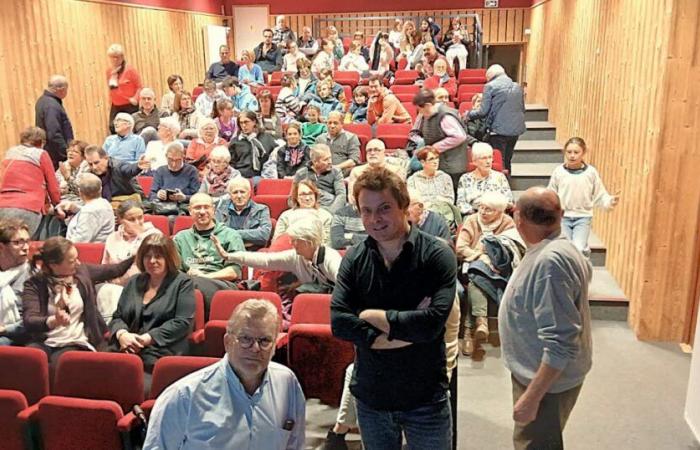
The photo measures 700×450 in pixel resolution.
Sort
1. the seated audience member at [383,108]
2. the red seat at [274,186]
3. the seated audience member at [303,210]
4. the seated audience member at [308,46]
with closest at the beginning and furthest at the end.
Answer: the seated audience member at [303,210] → the red seat at [274,186] → the seated audience member at [383,108] → the seated audience member at [308,46]

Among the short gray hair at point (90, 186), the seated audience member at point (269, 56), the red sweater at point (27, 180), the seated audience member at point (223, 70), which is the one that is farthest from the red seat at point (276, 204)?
the seated audience member at point (269, 56)

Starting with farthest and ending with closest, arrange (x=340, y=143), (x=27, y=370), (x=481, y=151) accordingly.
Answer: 1. (x=340, y=143)
2. (x=481, y=151)
3. (x=27, y=370)

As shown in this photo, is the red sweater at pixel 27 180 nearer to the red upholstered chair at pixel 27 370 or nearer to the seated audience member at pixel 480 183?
the red upholstered chair at pixel 27 370

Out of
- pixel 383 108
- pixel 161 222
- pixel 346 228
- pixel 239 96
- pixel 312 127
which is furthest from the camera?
pixel 239 96

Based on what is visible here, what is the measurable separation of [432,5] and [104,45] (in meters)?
7.04

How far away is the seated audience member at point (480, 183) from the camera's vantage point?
4.88 meters

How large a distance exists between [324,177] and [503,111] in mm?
2157

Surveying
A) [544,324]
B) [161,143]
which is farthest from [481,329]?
[161,143]

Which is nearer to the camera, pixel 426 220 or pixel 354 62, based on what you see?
pixel 426 220

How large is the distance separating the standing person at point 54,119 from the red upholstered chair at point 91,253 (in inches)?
92.6

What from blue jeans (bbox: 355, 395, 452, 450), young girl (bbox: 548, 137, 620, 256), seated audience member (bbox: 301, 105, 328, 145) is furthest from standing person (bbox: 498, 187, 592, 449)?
seated audience member (bbox: 301, 105, 328, 145)

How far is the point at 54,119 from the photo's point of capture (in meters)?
6.17

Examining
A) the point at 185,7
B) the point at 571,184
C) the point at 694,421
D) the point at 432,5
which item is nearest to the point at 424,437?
the point at 694,421

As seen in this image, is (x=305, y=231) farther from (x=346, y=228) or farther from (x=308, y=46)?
(x=308, y=46)
